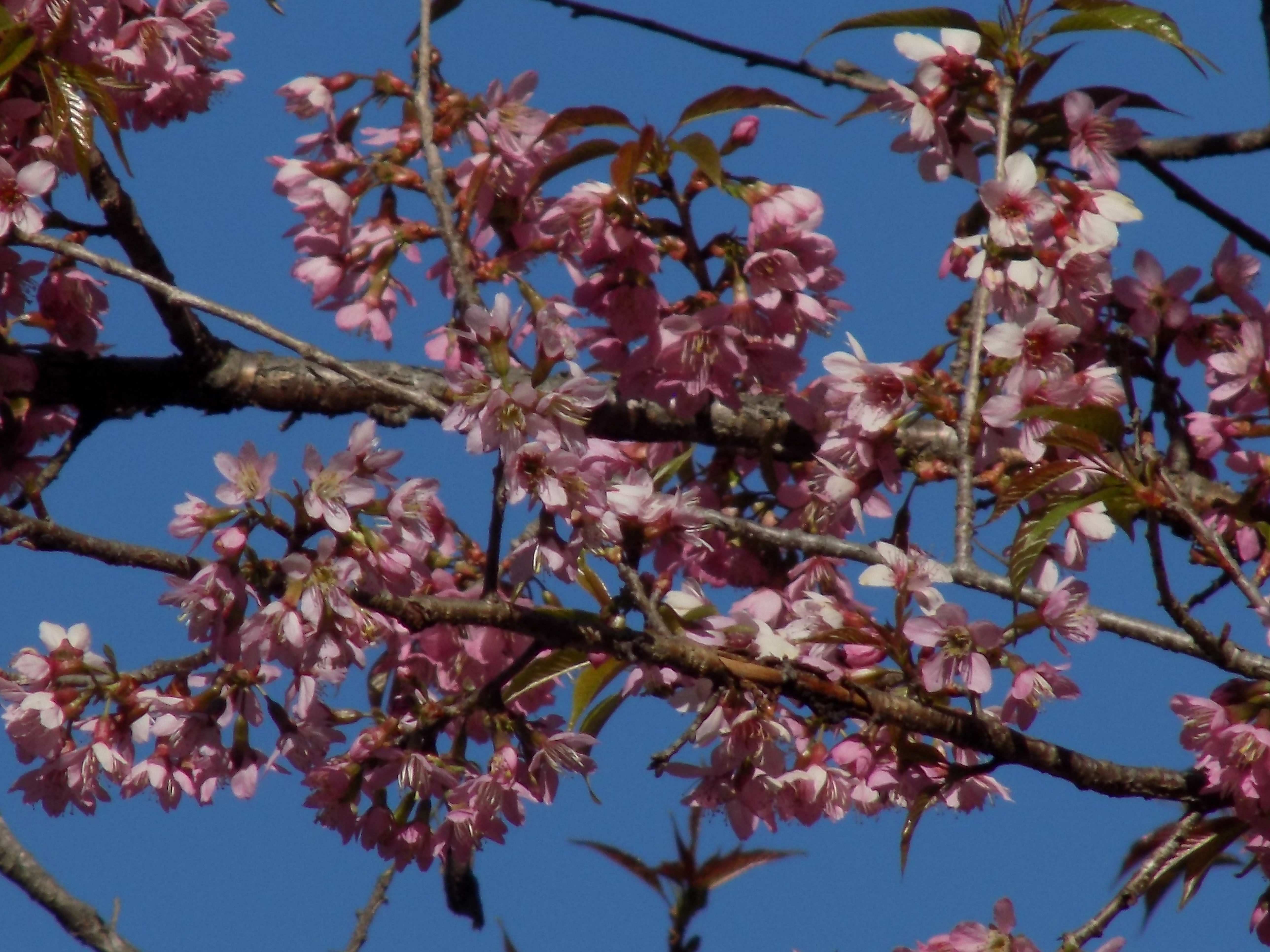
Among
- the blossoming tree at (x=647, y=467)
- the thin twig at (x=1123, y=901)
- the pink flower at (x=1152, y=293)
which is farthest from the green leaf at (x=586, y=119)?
the thin twig at (x=1123, y=901)

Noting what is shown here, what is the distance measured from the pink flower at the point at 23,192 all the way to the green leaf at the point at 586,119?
3.74ft

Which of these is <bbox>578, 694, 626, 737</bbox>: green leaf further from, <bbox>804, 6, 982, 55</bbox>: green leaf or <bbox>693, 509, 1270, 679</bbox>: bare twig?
<bbox>804, 6, 982, 55</bbox>: green leaf

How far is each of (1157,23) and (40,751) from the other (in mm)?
2922

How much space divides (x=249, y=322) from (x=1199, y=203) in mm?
2739

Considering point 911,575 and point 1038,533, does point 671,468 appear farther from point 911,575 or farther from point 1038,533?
point 1038,533

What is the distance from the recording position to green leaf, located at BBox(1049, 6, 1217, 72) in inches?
116

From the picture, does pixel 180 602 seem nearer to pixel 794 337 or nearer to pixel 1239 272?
pixel 794 337

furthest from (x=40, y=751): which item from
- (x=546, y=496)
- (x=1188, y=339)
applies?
(x=1188, y=339)

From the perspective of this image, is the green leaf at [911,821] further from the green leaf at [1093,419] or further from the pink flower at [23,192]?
the pink flower at [23,192]

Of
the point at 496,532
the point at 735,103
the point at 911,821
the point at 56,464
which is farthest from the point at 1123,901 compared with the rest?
the point at 56,464

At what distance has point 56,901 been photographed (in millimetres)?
2959

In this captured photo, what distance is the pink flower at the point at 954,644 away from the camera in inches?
95.3

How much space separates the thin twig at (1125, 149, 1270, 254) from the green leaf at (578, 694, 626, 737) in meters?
2.09

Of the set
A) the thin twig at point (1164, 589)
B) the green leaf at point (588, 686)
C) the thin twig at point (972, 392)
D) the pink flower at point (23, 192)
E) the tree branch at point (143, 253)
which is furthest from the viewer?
the tree branch at point (143, 253)
